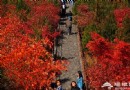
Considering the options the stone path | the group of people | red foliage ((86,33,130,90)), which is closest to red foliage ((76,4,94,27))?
the stone path

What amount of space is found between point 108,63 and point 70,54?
7.49m

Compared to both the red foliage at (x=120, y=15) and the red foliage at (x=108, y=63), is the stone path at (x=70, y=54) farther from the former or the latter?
the red foliage at (x=120, y=15)

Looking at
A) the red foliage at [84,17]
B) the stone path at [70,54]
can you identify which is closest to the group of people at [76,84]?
the stone path at [70,54]

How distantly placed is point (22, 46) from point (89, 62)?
613 cm

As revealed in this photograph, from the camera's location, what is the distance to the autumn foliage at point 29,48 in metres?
30.5

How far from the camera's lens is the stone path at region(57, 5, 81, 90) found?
1357 inches

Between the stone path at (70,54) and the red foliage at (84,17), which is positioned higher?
the red foliage at (84,17)

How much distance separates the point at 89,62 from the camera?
37750 mm

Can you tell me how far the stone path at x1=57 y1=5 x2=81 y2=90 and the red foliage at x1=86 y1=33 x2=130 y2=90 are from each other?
1538 mm

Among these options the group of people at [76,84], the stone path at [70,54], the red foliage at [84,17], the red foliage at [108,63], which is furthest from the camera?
the red foliage at [84,17]

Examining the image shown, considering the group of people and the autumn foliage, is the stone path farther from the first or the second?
the group of people

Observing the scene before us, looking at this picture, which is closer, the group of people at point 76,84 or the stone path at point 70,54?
the group of people at point 76,84

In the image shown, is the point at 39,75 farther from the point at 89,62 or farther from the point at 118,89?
the point at 89,62

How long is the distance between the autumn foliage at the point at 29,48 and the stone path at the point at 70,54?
2.36 feet
